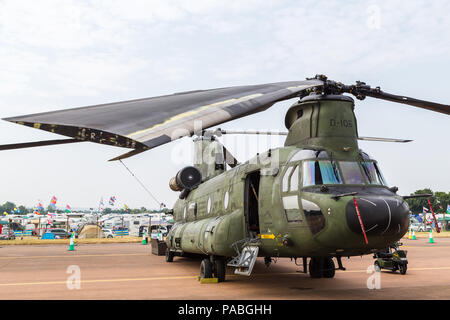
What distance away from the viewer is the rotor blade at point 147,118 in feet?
12.2

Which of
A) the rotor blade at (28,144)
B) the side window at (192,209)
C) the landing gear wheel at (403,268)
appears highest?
the rotor blade at (28,144)

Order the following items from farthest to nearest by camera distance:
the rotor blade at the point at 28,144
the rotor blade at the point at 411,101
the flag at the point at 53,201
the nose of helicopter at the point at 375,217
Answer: the flag at the point at 53,201
the rotor blade at the point at 411,101
the nose of helicopter at the point at 375,217
the rotor blade at the point at 28,144

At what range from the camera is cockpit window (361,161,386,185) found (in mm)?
8359

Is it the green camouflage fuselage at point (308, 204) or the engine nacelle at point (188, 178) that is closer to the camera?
the green camouflage fuselage at point (308, 204)

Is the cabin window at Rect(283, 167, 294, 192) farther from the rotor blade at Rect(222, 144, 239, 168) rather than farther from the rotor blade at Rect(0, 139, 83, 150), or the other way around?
the rotor blade at Rect(222, 144, 239, 168)

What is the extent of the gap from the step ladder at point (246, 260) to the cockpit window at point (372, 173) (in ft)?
9.15

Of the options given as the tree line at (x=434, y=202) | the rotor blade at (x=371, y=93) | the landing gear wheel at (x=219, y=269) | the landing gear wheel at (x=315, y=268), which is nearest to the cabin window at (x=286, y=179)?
the rotor blade at (x=371, y=93)

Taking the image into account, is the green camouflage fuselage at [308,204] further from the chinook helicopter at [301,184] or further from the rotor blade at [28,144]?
the rotor blade at [28,144]

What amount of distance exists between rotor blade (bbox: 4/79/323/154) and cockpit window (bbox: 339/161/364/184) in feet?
11.0

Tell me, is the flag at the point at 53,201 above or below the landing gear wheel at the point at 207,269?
above

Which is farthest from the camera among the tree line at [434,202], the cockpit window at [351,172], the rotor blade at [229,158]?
the tree line at [434,202]

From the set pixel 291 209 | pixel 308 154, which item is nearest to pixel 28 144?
pixel 291 209

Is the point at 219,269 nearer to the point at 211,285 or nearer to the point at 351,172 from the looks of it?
the point at 211,285
